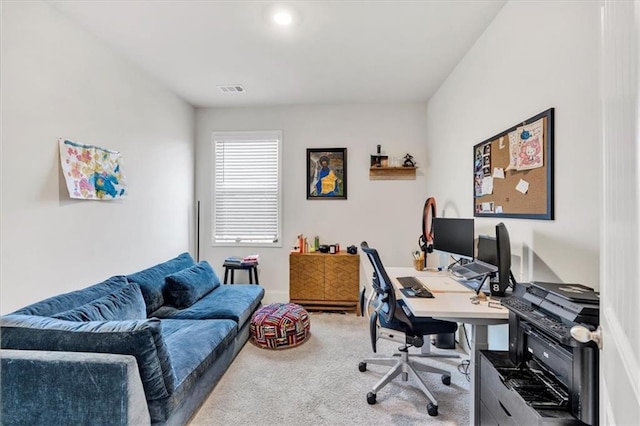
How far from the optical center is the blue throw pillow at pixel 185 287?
2725mm

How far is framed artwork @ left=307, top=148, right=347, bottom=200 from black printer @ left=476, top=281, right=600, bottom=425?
2.79 metres

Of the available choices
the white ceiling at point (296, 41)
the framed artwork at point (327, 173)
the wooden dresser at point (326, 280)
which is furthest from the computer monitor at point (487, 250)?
the framed artwork at point (327, 173)

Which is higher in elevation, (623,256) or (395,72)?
(395,72)

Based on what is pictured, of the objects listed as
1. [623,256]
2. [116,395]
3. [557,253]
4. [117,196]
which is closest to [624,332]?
[623,256]

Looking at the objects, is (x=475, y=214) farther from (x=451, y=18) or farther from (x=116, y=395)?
(x=116, y=395)

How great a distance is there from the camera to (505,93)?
79.9 inches

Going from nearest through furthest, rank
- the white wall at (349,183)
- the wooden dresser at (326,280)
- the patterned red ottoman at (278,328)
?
the patterned red ottoman at (278,328)
the wooden dresser at (326,280)
the white wall at (349,183)

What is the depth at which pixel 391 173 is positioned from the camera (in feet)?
12.8

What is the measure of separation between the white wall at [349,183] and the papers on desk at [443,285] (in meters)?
1.56

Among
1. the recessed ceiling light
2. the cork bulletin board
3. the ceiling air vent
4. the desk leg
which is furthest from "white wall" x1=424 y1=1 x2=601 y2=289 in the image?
the ceiling air vent

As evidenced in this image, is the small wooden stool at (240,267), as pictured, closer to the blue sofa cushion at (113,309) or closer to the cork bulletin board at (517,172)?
the blue sofa cushion at (113,309)

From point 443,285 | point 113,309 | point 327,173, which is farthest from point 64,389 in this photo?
point 327,173

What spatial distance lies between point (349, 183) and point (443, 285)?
2131 mm

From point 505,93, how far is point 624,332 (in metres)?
1.93
